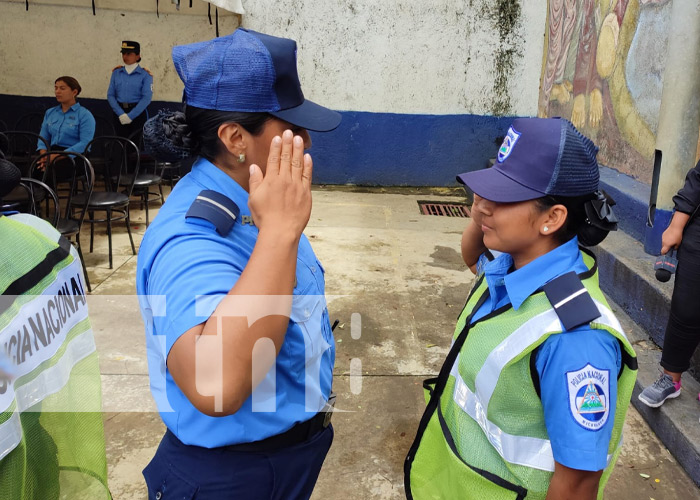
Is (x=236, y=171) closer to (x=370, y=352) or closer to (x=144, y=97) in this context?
(x=370, y=352)

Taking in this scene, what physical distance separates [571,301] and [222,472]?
2.66 ft

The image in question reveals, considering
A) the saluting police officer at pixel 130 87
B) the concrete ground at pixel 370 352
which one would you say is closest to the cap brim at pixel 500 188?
the concrete ground at pixel 370 352

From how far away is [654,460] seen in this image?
268 centimetres

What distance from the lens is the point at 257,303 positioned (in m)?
0.95

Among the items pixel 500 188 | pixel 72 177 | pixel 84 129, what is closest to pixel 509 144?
pixel 500 188

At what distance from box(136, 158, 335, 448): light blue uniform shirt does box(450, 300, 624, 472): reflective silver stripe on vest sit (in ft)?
1.21

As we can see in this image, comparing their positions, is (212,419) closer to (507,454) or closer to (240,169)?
(240,169)

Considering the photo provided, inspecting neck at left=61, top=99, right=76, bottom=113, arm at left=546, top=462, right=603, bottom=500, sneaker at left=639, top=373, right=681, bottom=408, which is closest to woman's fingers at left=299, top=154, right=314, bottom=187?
Answer: arm at left=546, top=462, right=603, bottom=500

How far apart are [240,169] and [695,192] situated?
7.32ft

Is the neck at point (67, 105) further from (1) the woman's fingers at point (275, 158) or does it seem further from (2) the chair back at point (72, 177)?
(1) the woman's fingers at point (275, 158)

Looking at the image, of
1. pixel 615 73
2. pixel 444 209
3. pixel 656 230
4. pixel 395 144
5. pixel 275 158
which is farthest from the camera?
pixel 395 144

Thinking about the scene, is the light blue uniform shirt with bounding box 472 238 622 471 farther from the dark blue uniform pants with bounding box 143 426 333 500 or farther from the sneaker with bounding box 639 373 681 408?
the sneaker with bounding box 639 373 681 408

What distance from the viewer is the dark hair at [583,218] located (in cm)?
137

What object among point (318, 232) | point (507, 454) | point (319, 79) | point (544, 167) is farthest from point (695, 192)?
point (319, 79)
